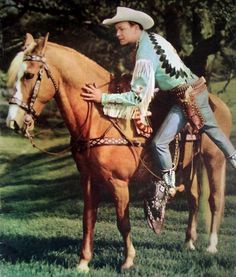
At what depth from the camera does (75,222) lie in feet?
13.2

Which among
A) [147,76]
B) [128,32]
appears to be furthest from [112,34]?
[147,76]

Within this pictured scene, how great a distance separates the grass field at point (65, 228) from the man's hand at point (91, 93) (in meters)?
0.27

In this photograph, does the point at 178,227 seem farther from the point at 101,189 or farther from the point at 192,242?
the point at 101,189

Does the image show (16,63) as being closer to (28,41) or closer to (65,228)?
(28,41)

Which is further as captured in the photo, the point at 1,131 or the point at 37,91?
the point at 1,131

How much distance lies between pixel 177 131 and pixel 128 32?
0.53 metres

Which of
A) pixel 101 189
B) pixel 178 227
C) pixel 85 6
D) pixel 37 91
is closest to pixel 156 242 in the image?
pixel 178 227

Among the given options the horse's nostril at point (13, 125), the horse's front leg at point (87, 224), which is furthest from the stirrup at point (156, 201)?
the horse's nostril at point (13, 125)

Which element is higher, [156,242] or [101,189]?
[101,189]

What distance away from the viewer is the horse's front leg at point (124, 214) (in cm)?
385

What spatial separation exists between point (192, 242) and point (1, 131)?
3.73 feet

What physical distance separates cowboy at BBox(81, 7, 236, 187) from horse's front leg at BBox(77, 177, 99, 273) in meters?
0.37

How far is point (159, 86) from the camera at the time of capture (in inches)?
150

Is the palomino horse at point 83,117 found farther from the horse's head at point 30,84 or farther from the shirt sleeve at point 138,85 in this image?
the shirt sleeve at point 138,85
